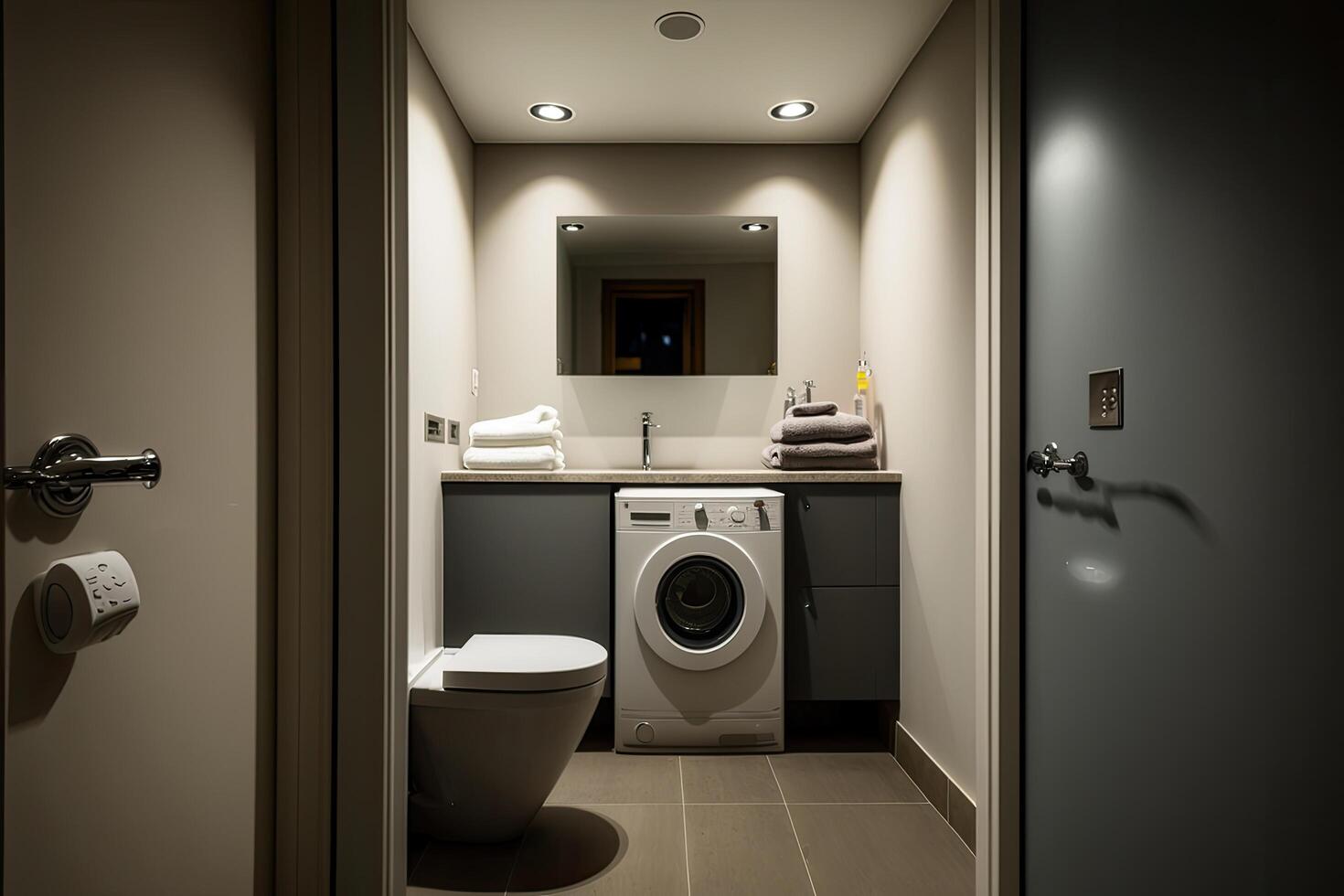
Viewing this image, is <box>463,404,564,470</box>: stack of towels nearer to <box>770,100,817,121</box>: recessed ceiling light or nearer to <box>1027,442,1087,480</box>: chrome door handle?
<box>770,100,817,121</box>: recessed ceiling light

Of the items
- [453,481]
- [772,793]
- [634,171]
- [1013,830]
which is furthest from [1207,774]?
[634,171]

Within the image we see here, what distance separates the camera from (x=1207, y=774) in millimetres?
988

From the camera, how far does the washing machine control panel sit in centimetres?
257

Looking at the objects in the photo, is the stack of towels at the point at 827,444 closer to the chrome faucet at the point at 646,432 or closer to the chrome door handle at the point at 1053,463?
the chrome faucet at the point at 646,432

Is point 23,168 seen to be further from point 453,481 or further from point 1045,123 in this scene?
point 453,481

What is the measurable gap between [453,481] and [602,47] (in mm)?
1500

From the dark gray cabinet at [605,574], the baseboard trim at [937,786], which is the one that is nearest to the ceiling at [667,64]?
the dark gray cabinet at [605,574]

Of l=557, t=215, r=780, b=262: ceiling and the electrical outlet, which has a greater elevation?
l=557, t=215, r=780, b=262: ceiling

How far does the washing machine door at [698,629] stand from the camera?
99.3 inches

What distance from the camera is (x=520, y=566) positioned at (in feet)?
8.64

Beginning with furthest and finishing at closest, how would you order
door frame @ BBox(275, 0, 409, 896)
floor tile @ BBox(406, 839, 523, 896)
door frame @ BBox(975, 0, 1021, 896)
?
floor tile @ BBox(406, 839, 523, 896), door frame @ BBox(975, 0, 1021, 896), door frame @ BBox(275, 0, 409, 896)

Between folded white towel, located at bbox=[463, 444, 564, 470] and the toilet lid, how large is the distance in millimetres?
839

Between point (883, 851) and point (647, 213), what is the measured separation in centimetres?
245

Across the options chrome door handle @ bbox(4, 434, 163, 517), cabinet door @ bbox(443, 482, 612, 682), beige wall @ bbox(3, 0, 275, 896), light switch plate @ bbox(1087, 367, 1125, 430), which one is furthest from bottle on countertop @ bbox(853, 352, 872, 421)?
chrome door handle @ bbox(4, 434, 163, 517)
